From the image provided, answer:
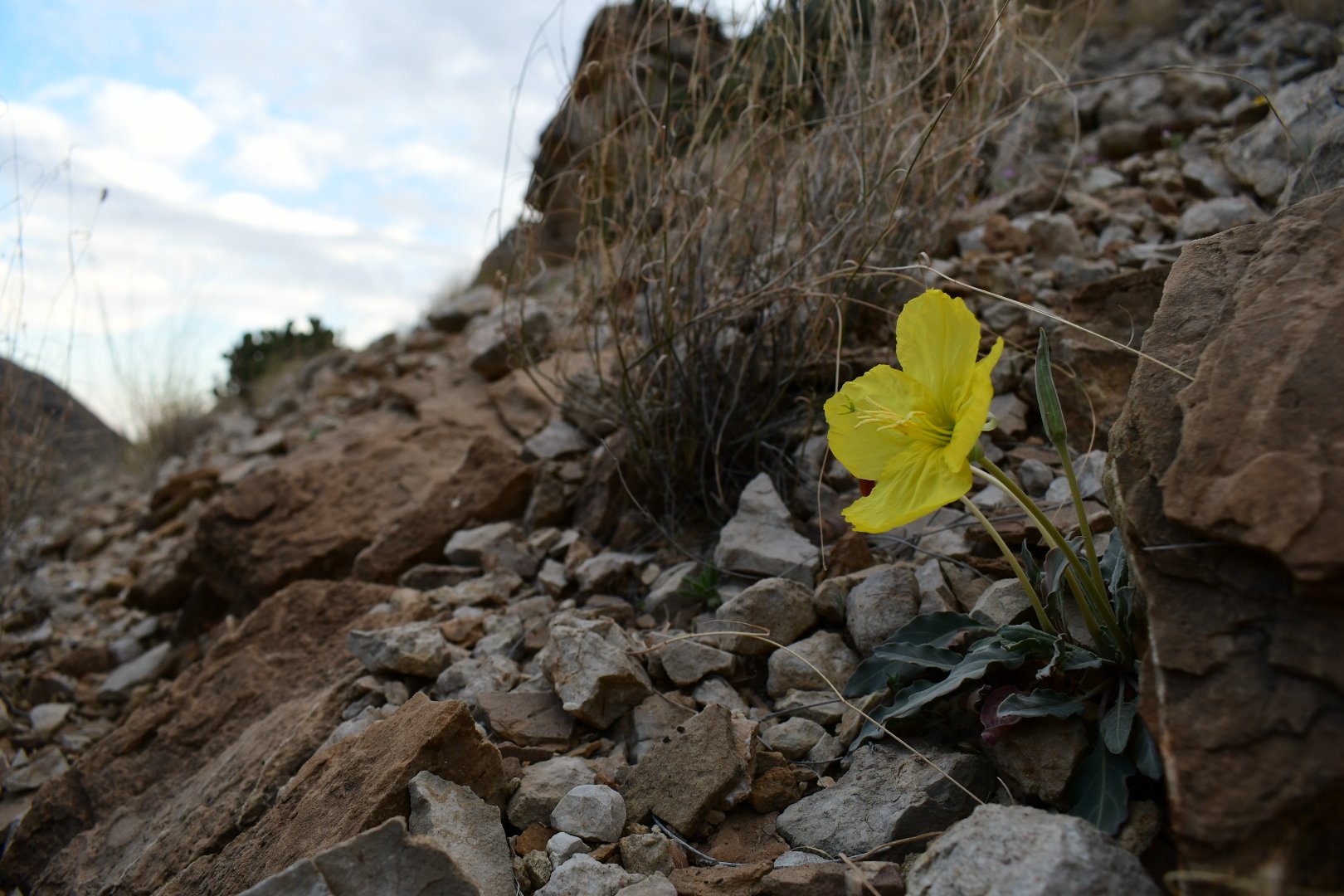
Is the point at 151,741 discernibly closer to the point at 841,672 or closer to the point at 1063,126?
the point at 841,672

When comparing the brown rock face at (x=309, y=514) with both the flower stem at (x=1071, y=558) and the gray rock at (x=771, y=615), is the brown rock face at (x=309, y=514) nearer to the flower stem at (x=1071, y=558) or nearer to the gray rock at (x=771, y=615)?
the gray rock at (x=771, y=615)

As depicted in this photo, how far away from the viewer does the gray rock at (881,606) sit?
163 centimetres

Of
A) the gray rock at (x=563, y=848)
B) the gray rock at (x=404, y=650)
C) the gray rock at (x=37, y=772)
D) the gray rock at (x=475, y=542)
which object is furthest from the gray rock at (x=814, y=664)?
the gray rock at (x=37, y=772)

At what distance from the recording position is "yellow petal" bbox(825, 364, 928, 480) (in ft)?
4.16

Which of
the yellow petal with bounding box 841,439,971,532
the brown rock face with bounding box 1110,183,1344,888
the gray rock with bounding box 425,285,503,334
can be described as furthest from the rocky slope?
the gray rock with bounding box 425,285,503,334

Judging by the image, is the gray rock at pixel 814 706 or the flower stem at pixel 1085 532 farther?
the gray rock at pixel 814 706

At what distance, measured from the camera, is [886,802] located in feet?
4.17

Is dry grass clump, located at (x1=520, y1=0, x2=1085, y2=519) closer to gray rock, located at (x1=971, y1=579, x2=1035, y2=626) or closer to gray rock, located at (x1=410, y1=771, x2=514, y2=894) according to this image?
gray rock, located at (x1=971, y1=579, x2=1035, y2=626)

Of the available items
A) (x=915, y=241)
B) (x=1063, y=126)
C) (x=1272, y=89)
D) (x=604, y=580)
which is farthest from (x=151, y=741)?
(x=1272, y=89)

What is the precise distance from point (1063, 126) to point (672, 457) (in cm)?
315

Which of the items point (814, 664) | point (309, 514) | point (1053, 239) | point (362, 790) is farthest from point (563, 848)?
point (1053, 239)

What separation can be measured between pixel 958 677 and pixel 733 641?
575mm

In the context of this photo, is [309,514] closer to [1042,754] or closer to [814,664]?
[814,664]

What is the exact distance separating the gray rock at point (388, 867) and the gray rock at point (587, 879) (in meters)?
0.13
